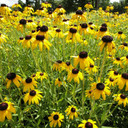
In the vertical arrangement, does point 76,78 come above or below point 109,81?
above

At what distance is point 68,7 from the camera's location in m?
32.5

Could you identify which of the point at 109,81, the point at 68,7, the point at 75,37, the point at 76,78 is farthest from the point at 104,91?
the point at 68,7

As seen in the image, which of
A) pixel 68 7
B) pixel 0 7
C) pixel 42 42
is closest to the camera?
pixel 42 42

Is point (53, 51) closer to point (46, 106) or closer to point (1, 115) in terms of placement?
point (46, 106)

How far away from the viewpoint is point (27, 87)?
5.31 ft

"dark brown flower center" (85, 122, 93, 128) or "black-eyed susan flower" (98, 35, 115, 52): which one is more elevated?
"black-eyed susan flower" (98, 35, 115, 52)

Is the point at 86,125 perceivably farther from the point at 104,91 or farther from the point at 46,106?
the point at 46,106

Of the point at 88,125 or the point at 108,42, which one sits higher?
the point at 108,42

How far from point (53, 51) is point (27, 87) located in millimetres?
1760

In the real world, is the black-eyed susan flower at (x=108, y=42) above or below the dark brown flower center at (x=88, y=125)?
above

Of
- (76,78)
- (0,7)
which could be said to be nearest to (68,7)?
Answer: (0,7)

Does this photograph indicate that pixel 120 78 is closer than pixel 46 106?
Yes

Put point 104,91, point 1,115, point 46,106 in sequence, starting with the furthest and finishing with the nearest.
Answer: point 46,106 < point 104,91 < point 1,115

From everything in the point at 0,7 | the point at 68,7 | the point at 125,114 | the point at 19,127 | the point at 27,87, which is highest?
the point at 68,7
